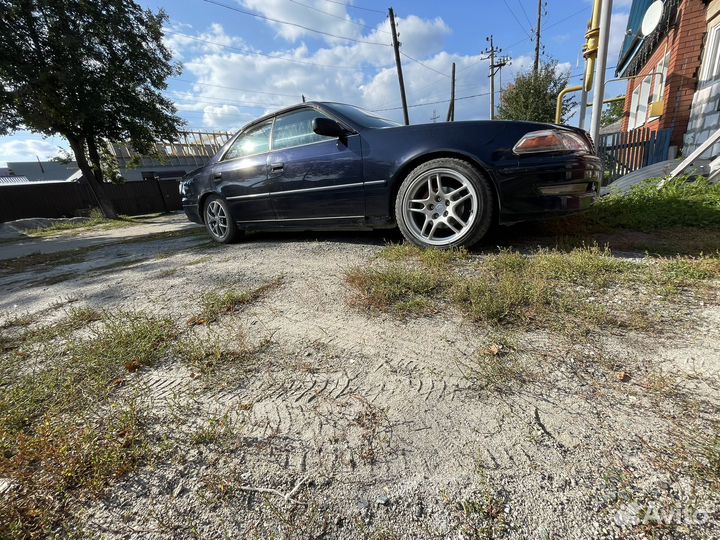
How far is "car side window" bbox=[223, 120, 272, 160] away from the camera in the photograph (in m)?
4.04

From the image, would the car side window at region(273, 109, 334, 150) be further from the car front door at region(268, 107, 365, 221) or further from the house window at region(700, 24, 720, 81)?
the house window at region(700, 24, 720, 81)

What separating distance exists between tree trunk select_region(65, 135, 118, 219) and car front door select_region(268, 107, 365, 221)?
42.2 feet

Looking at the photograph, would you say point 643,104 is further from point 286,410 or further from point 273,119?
point 286,410

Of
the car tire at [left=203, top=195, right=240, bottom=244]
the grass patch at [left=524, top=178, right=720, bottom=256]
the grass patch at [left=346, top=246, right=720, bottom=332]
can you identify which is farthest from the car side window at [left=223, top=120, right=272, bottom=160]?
the grass patch at [left=524, top=178, right=720, bottom=256]

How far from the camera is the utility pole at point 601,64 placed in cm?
467

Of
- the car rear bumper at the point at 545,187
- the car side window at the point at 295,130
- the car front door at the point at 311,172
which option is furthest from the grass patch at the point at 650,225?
the car side window at the point at 295,130

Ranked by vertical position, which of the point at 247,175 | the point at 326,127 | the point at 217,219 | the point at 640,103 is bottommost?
the point at 217,219

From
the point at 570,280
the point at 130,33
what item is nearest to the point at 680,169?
the point at 570,280

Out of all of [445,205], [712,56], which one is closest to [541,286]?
[445,205]

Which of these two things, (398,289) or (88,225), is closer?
(398,289)

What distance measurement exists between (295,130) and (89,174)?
46.6ft

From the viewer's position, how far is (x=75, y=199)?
54.0 ft

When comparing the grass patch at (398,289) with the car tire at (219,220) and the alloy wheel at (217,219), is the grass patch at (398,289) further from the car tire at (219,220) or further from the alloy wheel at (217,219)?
the alloy wheel at (217,219)

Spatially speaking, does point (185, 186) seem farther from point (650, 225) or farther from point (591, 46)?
point (591, 46)
